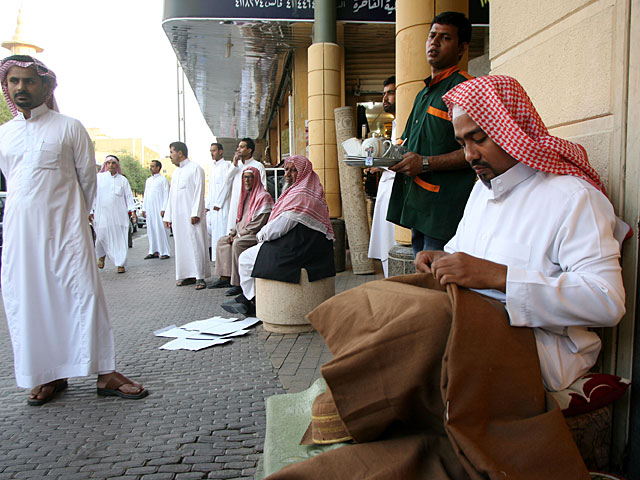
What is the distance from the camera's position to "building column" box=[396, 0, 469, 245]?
184 inches

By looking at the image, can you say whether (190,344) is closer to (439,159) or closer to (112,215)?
(439,159)

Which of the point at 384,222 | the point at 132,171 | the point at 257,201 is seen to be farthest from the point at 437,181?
the point at 132,171

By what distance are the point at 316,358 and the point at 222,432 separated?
1.48 m

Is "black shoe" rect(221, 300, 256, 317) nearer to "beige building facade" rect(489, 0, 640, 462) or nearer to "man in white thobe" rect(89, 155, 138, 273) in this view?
"beige building facade" rect(489, 0, 640, 462)

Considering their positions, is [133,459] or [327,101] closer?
[133,459]

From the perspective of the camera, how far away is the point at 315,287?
500cm

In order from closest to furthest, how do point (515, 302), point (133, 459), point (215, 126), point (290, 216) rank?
point (515, 302) < point (133, 459) < point (290, 216) < point (215, 126)

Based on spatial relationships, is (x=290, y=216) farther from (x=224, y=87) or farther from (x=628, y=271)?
(x=224, y=87)

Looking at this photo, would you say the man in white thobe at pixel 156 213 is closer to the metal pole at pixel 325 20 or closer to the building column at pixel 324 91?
the building column at pixel 324 91

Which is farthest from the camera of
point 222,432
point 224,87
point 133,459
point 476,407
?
point 224,87

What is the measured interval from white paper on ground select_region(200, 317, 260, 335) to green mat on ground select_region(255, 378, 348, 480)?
2.66 metres

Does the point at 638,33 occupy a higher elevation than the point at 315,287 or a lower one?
higher

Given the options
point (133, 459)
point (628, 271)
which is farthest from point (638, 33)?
point (133, 459)

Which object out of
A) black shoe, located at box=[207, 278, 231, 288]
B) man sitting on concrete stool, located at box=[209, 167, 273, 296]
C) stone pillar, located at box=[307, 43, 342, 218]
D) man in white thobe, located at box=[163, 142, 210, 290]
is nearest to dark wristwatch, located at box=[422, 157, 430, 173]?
man sitting on concrete stool, located at box=[209, 167, 273, 296]
